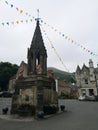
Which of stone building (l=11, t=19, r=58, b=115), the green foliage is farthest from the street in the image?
the green foliage

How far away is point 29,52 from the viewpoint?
18.9 m

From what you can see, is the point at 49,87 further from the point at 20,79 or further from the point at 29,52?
the point at 29,52

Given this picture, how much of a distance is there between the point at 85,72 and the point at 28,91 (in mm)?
37159

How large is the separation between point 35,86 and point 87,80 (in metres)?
36.6

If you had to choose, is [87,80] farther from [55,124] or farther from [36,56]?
[55,124]

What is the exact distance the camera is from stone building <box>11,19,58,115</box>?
53.4ft

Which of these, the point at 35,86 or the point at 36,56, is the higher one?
the point at 36,56

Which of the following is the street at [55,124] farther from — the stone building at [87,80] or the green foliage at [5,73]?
the green foliage at [5,73]

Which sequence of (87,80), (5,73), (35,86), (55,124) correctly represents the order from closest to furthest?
(55,124)
(35,86)
(87,80)
(5,73)

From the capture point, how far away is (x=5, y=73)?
2201 inches

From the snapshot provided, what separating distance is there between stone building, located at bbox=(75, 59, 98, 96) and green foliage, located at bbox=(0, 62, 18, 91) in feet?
65.3

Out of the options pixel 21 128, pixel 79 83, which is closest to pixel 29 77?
pixel 21 128

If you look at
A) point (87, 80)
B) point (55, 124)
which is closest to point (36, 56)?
point (55, 124)

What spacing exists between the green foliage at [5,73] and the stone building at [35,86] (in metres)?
38.0
